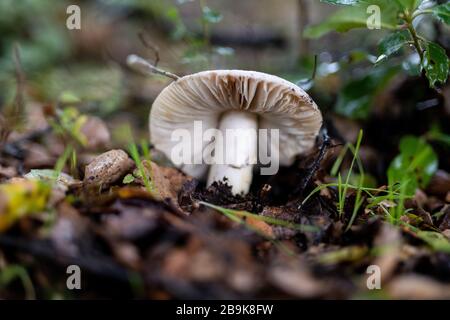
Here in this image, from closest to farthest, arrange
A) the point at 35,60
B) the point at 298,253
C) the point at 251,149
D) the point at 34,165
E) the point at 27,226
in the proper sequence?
the point at 27,226 → the point at 298,253 → the point at 251,149 → the point at 34,165 → the point at 35,60

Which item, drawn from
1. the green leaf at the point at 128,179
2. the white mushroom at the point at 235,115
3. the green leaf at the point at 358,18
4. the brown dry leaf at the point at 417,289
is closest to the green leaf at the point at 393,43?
the green leaf at the point at 358,18

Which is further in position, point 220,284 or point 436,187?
point 436,187

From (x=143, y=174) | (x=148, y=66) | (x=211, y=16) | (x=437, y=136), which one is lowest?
(x=143, y=174)

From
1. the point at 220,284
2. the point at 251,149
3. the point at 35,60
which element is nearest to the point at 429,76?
the point at 251,149

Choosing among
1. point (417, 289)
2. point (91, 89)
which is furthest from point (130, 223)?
point (91, 89)

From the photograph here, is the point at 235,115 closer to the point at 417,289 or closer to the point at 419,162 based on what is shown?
the point at 419,162

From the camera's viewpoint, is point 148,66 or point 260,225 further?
point 148,66
